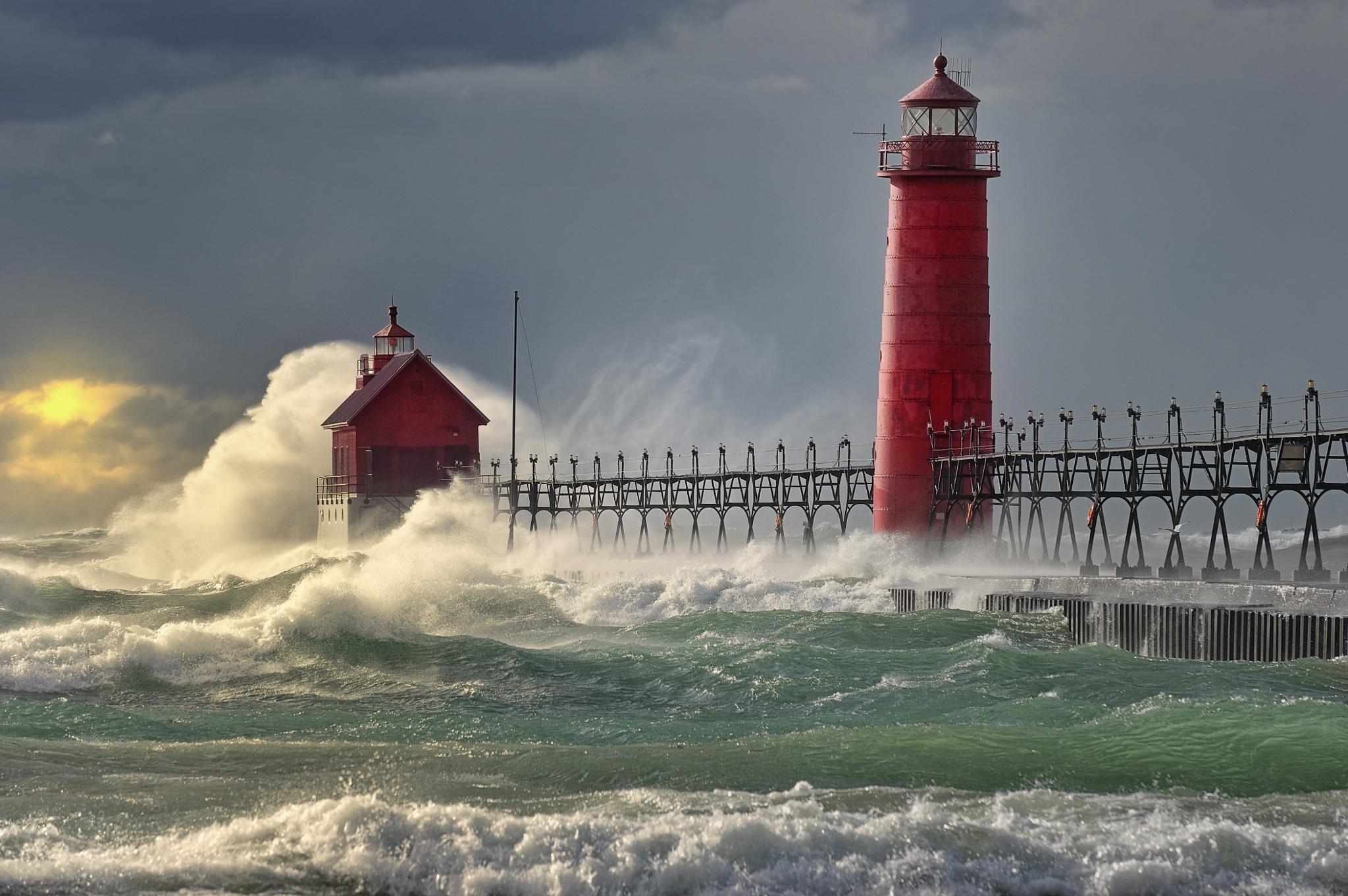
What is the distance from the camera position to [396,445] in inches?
1976

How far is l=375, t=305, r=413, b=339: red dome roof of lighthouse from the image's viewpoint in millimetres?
55625

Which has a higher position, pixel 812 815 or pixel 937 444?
pixel 937 444

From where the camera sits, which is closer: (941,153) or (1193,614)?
(1193,614)

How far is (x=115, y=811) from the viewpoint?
10.5m

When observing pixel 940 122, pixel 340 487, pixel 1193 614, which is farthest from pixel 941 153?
pixel 340 487

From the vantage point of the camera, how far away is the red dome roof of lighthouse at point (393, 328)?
5562 cm

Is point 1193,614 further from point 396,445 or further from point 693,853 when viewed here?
point 396,445

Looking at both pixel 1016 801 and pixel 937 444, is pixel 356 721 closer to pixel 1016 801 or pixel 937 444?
pixel 1016 801

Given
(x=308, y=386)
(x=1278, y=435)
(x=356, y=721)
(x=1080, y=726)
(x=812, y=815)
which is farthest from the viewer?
(x=308, y=386)

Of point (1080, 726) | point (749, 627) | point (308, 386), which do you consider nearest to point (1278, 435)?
point (749, 627)

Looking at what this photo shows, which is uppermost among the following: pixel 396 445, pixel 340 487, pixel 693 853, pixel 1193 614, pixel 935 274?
pixel 935 274

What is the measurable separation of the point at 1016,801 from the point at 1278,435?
16296mm

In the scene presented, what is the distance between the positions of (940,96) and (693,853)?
87.7 feet

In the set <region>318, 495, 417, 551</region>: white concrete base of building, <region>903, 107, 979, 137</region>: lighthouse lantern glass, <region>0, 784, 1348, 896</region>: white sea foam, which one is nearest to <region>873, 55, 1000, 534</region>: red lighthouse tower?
<region>903, 107, 979, 137</region>: lighthouse lantern glass
